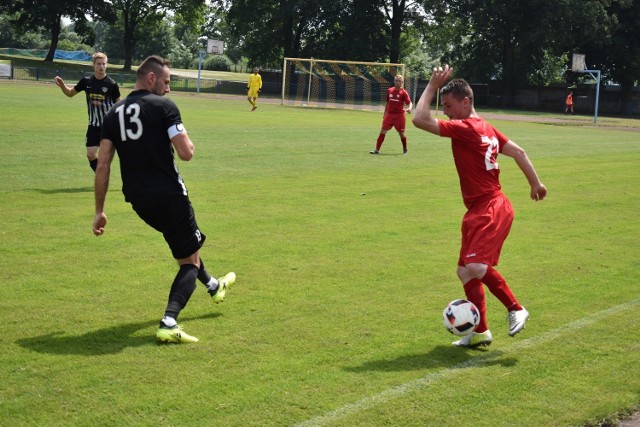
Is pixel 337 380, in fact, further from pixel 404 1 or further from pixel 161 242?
pixel 404 1

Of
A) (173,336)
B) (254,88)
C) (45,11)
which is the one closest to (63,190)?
(173,336)

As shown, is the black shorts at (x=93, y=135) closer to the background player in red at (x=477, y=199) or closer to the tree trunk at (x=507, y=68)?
the background player in red at (x=477, y=199)

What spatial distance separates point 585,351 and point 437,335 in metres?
1.11

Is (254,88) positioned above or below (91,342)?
above

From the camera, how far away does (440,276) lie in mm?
8688

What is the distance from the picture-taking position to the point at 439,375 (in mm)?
5781

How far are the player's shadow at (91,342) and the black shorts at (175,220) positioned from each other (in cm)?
69

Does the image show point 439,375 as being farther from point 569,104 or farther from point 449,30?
point 449,30

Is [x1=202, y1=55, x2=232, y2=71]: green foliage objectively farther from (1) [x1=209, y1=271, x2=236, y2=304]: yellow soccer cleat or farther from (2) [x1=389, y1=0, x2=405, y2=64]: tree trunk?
(1) [x1=209, y1=271, x2=236, y2=304]: yellow soccer cleat

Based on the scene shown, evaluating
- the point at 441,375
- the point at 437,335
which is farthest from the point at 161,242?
the point at 441,375

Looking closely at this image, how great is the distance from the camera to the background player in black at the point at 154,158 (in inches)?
241

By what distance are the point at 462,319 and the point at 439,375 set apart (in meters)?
0.62

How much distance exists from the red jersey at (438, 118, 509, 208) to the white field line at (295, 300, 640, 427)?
3.83 feet

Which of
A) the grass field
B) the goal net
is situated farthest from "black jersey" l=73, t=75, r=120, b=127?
the goal net
